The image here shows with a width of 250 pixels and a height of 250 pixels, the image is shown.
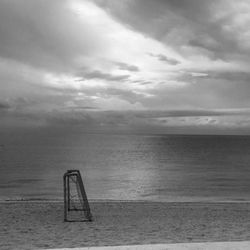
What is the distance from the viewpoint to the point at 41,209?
1759 centimetres

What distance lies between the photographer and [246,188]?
3944cm

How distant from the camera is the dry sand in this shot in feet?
33.7

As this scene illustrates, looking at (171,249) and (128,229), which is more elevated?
(171,249)

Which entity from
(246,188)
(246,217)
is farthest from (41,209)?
(246,188)

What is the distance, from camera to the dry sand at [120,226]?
10.3 metres

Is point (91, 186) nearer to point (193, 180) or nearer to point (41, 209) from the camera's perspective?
point (193, 180)

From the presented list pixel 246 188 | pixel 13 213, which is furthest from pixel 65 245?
pixel 246 188

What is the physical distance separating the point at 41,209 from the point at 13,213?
1.54 m

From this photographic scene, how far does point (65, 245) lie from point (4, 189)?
91.2ft

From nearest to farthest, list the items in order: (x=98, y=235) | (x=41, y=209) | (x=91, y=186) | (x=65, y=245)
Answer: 1. (x=65, y=245)
2. (x=98, y=235)
3. (x=41, y=209)
4. (x=91, y=186)

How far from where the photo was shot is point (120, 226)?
44.2 feet

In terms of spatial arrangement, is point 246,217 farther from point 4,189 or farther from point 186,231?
point 4,189

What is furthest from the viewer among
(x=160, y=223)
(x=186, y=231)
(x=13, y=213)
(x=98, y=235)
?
(x=13, y=213)

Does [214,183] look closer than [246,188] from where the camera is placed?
No
